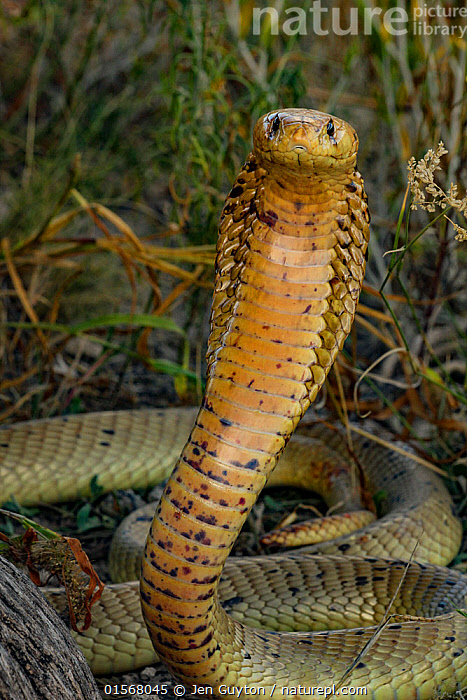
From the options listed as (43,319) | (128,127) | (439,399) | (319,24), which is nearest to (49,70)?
(128,127)

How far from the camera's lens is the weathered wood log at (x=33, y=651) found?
1412 millimetres

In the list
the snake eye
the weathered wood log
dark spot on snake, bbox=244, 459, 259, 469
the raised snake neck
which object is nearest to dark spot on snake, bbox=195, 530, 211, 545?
the raised snake neck

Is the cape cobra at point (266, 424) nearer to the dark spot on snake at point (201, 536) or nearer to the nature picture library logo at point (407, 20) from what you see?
the dark spot on snake at point (201, 536)

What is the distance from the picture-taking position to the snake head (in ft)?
4.58

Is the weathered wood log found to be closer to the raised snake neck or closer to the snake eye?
the raised snake neck

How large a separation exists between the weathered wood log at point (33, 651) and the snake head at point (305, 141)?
1.03m

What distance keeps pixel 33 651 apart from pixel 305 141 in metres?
1.10

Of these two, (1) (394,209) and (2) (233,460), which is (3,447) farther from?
(1) (394,209)

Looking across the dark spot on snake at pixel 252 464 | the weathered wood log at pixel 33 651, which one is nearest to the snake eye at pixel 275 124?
the dark spot on snake at pixel 252 464

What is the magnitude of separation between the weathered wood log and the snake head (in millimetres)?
1029

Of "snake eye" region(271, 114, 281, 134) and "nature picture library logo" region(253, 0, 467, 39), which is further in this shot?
"nature picture library logo" region(253, 0, 467, 39)

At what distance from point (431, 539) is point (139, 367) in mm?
1985

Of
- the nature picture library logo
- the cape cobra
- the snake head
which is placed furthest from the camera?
the nature picture library logo

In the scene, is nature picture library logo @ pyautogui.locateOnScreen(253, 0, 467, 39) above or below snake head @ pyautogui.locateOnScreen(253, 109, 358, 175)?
above
